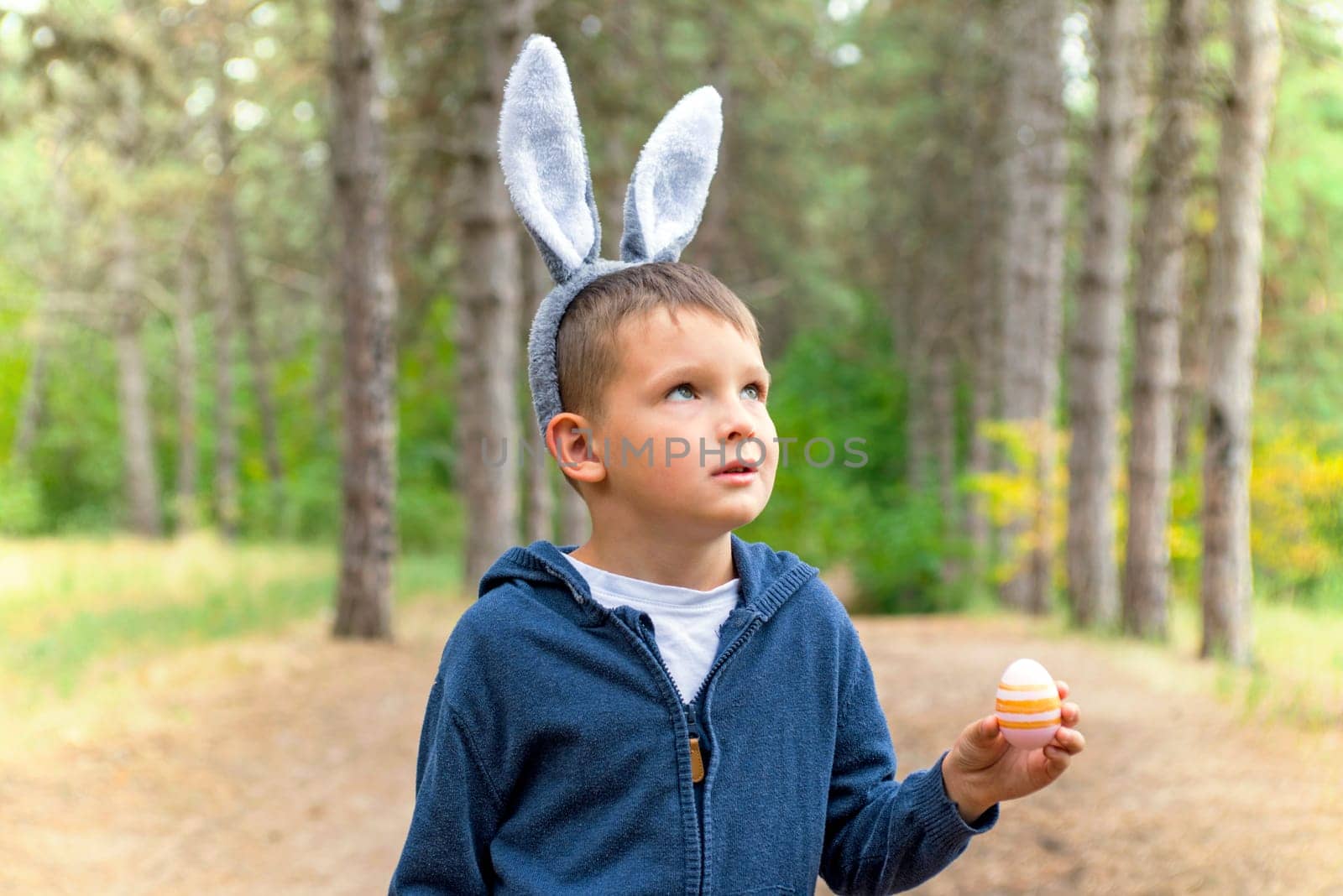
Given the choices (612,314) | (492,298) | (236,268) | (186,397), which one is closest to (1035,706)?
(612,314)

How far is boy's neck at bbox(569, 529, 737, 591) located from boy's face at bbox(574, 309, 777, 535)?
41 millimetres

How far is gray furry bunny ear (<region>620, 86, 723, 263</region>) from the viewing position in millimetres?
2143

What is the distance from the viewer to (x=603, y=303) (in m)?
1.92

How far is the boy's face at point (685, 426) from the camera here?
5.84 feet

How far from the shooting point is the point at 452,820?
178 centimetres

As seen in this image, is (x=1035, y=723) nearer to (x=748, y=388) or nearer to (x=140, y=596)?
(x=748, y=388)

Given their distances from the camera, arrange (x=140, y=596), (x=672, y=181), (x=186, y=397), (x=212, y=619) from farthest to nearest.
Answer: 1. (x=186, y=397)
2. (x=140, y=596)
3. (x=212, y=619)
4. (x=672, y=181)

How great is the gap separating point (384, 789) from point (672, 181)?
16.8ft

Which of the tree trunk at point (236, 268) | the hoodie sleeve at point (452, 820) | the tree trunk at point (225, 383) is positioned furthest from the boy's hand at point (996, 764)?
the tree trunk at point (225, 383)

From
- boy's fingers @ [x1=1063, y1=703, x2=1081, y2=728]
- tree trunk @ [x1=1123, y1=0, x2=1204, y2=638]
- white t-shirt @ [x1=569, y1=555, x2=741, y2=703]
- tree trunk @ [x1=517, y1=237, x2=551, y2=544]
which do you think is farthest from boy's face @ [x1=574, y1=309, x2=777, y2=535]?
tree trunk @ [x1=517, y1=237, x2=551, y2=544]

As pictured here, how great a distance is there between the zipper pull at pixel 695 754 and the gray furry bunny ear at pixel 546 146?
78 cm

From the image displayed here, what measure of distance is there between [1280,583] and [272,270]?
15531mm

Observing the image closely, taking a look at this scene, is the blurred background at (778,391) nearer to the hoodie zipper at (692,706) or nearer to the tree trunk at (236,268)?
the tree trunk at (236,268)

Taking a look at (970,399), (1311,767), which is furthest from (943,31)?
(1311,767)
